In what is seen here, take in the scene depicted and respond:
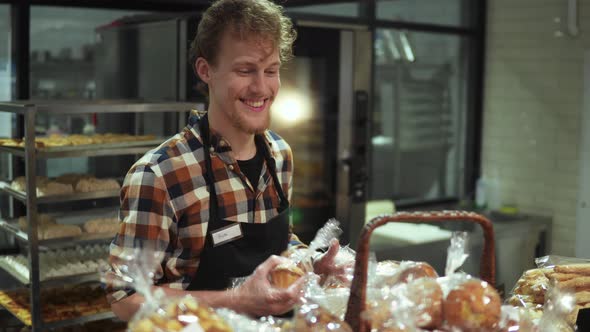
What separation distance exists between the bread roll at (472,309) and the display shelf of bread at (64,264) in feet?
7.19

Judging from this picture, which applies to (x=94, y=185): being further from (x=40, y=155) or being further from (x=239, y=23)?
(x=239, y=23)

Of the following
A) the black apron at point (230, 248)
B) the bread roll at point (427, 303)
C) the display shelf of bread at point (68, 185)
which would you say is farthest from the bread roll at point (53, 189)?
the bread roll at point (427, 303)

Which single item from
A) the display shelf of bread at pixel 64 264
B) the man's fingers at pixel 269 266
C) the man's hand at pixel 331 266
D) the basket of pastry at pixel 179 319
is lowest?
the display shelf of bread at pixel 64 264

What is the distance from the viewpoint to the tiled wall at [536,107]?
5180 mm

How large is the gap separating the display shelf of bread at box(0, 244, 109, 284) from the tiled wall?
330 centimetres

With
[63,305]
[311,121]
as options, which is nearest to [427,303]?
[63,305]

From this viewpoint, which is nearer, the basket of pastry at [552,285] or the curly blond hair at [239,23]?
the basket of pastry at [552,285]

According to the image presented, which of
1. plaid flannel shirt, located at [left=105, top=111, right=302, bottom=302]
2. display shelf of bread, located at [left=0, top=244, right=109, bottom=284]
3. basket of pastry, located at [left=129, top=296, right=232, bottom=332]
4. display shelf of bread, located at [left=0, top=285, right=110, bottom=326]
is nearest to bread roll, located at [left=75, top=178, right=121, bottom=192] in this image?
display shelf of bread, located at [left=0, top=244, right=109, bottom=284]

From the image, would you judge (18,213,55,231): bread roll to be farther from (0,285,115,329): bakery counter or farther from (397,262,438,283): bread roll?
(397,262,438,283): bread roll

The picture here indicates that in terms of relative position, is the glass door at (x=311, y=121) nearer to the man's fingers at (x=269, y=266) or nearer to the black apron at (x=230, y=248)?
the black apron at (x=230, y=248)

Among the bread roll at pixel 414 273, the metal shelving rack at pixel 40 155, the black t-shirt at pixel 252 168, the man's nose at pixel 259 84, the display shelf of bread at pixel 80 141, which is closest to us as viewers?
the bread roll at pixel 414 273

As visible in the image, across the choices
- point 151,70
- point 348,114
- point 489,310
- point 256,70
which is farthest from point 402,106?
point 489,310

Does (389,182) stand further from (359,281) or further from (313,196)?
(359,281)

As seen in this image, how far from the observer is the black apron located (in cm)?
179
